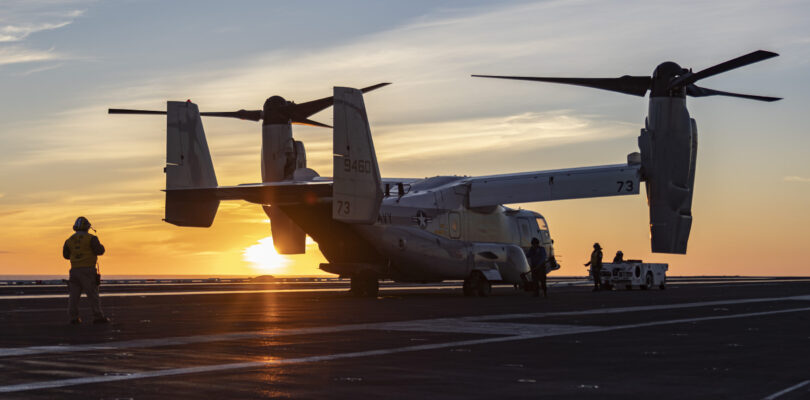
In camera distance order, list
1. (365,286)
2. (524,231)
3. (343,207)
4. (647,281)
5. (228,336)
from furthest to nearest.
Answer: (647,281)
(524,231)
(365,286)
(343,207)
(228,336)

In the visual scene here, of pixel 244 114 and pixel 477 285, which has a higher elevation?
pixel 244 114

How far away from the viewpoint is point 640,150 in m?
30.3

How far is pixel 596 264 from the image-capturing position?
42750 mm

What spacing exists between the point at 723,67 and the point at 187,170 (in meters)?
17.4

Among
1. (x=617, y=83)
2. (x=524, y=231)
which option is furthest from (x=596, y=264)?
(x=617, y=83)

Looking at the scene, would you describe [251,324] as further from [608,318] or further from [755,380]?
[755,380]

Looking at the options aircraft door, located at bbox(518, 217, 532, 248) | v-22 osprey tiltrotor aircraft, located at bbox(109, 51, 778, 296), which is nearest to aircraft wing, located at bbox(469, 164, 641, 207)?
v-22 osprey tiltrotor aircraft, located at bbox(109, 51, 778, 296)

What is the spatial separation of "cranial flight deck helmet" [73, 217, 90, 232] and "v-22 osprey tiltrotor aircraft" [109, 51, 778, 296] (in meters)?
7.62

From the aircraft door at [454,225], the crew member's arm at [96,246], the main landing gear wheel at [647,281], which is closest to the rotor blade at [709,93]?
the aircraft door at [454,225]

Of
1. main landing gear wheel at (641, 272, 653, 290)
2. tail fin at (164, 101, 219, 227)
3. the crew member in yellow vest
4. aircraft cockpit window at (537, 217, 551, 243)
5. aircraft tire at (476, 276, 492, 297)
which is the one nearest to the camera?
the crew member in yellow vest

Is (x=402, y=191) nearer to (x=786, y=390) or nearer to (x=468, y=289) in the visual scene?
(x=468, y=289)

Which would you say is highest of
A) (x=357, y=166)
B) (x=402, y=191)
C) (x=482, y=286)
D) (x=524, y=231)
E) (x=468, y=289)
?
(x=357, y=166)

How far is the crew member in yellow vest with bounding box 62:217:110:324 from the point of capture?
18.9 m

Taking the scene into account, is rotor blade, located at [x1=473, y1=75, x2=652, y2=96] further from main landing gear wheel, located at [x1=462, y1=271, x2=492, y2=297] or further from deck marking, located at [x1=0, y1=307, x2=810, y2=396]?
deck marking, located at [x1=0, y1=307, x2=810, y2=396]
